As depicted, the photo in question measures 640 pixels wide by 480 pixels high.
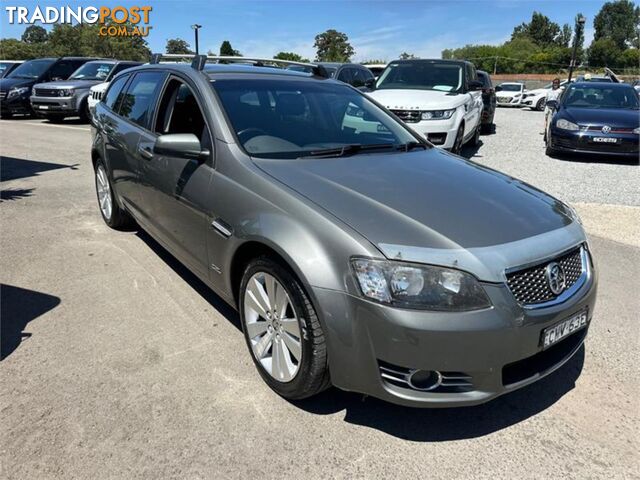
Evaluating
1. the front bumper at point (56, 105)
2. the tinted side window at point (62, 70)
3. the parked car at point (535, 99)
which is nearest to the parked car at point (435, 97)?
the front bumper at point (56, 105)

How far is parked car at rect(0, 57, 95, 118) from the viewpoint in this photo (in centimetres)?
1606

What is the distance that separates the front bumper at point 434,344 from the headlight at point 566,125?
835 centimetres

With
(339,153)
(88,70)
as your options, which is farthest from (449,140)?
(88,70)

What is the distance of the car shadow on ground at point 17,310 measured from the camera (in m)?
3.20

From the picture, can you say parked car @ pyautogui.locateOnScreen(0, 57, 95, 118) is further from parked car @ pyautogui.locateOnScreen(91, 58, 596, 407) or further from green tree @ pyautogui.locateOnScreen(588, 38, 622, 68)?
green tree @ pyautogui.locateOnScreen(588, 38, 622, 68)

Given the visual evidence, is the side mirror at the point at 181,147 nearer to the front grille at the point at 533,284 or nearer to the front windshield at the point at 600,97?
the front grille at the point at 533,284

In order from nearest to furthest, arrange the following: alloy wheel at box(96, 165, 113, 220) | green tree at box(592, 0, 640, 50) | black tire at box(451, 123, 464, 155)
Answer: alloy wheel at box(96, 165, 113, 220) → black tire at box(451, 123, 464, 155) → green tree at box(592, 0, 640, 50)

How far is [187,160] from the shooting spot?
3.32 meters

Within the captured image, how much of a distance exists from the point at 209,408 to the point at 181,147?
153 cm

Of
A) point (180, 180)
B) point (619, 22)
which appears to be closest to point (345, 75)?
point (180, 180)

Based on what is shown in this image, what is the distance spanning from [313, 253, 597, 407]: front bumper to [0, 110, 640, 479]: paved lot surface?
33 centimetres

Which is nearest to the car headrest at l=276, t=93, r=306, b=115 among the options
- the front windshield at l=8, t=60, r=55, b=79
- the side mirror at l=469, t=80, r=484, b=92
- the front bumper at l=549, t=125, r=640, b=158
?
the side mirror at l=469, t=80, r=484, b=92

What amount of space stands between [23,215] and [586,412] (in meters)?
5.94

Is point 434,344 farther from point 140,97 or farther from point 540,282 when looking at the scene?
point 140,97
